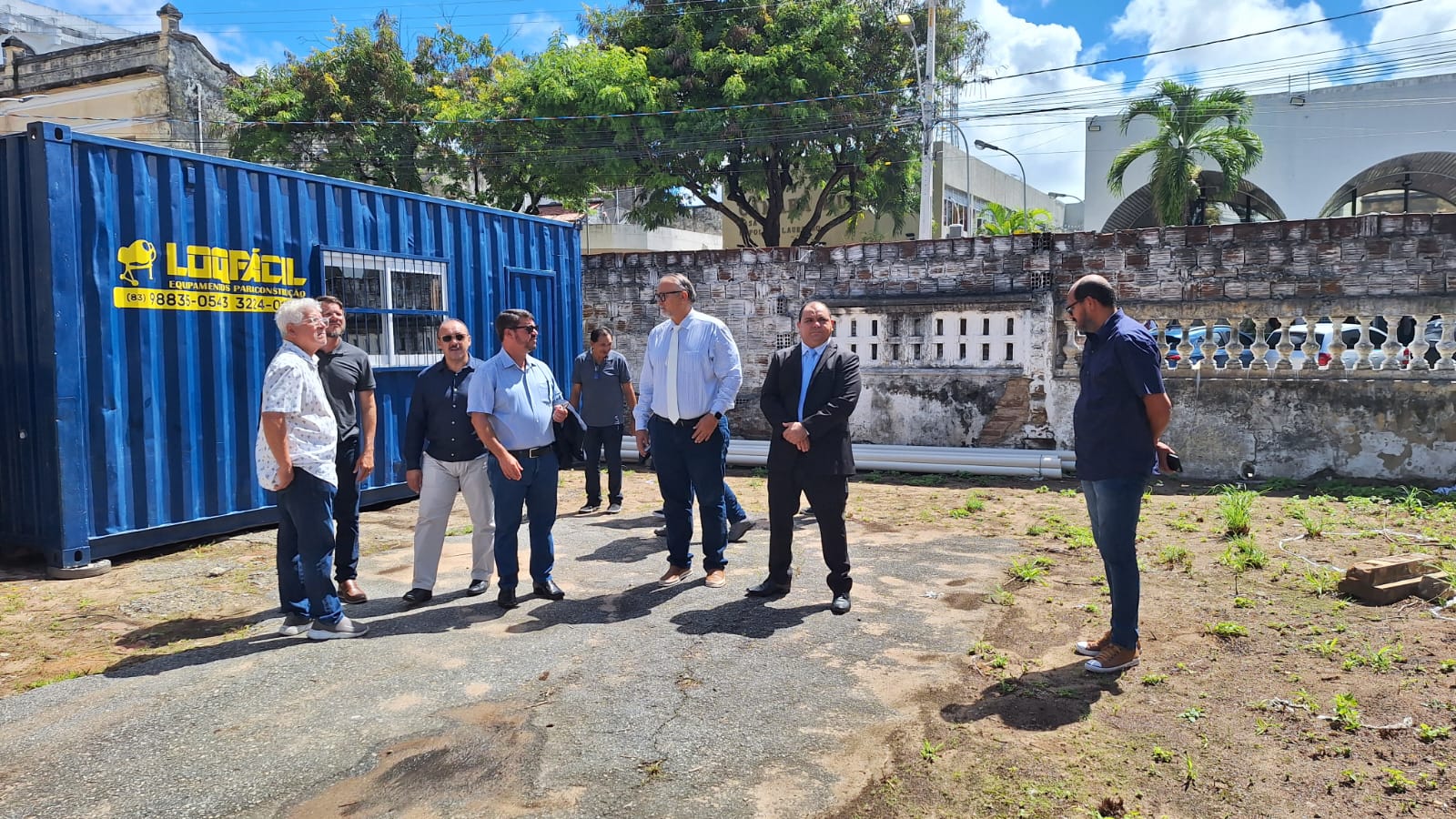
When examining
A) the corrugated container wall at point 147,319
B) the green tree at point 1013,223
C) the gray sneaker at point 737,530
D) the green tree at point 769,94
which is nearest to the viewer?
the corrugated container wall at point 147,319

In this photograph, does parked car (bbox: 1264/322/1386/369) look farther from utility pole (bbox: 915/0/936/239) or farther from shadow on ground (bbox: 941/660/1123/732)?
utility pole (bbox: 915/0/936/239)

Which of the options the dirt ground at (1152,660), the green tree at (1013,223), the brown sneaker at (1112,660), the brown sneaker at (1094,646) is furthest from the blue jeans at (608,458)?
the green tree at (1013,223)

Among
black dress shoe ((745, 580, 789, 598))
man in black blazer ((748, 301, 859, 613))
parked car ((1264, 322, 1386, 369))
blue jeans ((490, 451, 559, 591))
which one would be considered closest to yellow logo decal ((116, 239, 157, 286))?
blue jeans ((490, 451, 559, 591))

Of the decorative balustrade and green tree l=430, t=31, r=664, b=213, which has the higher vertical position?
green tree l=430, t=31, r=664, b=213

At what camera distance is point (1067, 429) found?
9.89 metres

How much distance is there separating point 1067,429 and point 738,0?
51.7ft

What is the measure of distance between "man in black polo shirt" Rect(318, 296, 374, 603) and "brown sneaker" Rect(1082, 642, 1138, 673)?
3744mm

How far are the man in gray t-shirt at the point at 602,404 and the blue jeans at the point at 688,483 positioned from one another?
2.33 m

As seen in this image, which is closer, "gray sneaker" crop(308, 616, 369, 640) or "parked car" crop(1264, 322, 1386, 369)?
"gray sneaker" crop(308, 616, 369, 640)

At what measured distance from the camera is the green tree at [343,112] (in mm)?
21297

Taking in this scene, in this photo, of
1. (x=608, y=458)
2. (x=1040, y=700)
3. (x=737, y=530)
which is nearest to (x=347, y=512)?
(x=737, y=530)

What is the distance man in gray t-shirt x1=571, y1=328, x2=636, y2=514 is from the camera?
8164mm

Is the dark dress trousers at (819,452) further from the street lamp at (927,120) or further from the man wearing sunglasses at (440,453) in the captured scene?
the street lamp at (927,120)

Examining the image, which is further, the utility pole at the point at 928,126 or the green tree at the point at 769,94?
the green tree at the point at 769,94
